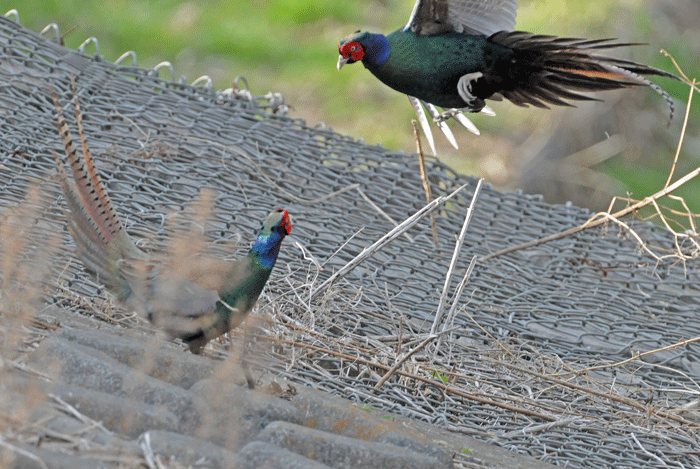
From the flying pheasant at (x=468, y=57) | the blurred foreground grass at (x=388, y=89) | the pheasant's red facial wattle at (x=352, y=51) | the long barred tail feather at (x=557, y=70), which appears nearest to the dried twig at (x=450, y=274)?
the flying pheasant at (x=468, y=57)

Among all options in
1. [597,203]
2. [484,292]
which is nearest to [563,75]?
[484,292]

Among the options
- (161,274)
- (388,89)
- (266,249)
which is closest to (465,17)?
(266,249)

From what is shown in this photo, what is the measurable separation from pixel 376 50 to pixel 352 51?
0.36 ft

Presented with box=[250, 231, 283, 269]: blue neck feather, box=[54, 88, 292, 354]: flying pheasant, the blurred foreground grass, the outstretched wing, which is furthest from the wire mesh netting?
the blurred foreground grass

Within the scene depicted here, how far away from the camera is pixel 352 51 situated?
368cm

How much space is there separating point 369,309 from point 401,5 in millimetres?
10648

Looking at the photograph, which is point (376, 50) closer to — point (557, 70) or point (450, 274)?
point (557, 70)

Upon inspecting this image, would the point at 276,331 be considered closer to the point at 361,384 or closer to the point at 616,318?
the point at 361,384

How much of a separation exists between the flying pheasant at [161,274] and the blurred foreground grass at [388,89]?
7.12 meters

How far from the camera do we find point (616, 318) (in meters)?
4.20

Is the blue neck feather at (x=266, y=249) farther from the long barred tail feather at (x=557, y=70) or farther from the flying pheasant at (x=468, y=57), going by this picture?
the long barred tail feather at (x=557, y=70)

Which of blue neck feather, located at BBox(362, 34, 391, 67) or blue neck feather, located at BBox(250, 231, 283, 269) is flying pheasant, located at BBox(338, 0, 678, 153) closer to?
blue neck feather, located at BBox(362, 34, 391, 67)

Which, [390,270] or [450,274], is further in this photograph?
[390,270]

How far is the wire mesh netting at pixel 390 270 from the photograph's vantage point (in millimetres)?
2951
